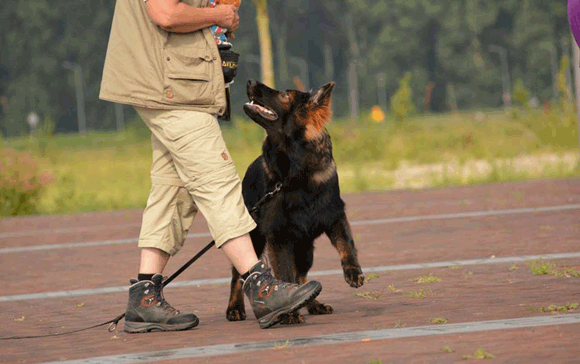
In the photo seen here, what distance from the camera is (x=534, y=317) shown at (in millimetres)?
5176

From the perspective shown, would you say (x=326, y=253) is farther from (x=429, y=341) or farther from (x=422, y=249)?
(x=429, y=341)

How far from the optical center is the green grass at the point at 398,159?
18.3 metres

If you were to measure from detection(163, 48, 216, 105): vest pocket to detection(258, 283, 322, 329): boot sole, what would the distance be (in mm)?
1099

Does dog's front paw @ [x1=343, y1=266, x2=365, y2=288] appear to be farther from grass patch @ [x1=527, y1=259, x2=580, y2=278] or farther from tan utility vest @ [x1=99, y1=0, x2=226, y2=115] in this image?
grass patch @ [x1=527, y1=259, x2=580, y2=278]

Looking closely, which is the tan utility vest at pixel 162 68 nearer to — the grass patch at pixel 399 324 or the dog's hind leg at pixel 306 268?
the dog's hind leg at pixel 306 268

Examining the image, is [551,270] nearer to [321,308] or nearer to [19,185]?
[321,308]

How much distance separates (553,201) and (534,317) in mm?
7293

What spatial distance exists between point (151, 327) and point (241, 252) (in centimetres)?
63

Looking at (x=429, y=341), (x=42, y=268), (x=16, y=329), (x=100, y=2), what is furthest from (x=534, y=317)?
(x=100, y=2)

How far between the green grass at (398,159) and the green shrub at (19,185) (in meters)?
0.50

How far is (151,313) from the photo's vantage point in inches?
225

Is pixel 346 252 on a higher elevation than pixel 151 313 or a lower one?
higher

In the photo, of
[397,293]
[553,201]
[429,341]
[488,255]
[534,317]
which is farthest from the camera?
[553,201]

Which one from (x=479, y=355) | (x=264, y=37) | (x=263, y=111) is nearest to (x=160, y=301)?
(x=263, y=111)
